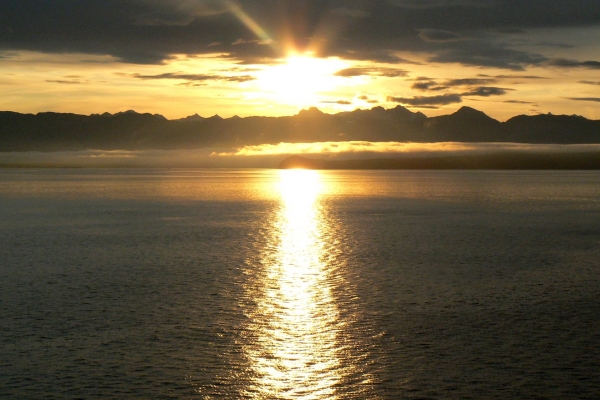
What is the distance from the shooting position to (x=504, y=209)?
94.8 meters

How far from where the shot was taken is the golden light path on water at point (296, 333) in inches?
752

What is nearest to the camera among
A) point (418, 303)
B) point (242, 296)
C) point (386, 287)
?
point (418, 303)

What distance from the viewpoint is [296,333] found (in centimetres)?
2486

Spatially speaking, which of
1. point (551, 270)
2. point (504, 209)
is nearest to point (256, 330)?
point (551, 270)

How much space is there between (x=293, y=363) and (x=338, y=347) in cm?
249

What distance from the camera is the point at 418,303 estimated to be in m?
30.0

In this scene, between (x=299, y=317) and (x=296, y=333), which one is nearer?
(x=296, y=333)

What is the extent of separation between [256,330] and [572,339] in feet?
39.8

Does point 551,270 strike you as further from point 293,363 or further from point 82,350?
point 82,350

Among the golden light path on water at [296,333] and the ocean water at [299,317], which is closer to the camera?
the golden light path on water at [296,333]

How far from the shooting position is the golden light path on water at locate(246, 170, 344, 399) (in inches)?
752

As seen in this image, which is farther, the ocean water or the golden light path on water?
the ocean water

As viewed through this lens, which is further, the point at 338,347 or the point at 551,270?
the point at 551,270

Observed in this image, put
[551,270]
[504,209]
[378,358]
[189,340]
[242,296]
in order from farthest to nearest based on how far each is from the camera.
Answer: [504,209], [551,270], [242,296], [189,340], [378,358]
